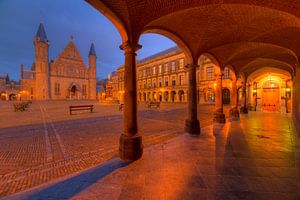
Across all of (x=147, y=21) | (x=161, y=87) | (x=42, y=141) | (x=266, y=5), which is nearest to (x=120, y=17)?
(x=147, y=21)

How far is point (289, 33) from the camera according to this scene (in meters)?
5.54

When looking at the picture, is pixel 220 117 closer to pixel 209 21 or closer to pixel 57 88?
pixel 209 21

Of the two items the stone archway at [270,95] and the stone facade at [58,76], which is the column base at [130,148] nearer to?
the stone archway at [270,95]

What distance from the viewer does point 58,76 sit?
41031 millimetres

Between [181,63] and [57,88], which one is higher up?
[181,63]

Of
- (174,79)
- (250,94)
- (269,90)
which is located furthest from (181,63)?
(269,90)

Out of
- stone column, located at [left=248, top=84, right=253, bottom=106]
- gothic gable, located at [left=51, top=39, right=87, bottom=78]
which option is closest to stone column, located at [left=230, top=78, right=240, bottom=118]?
stone column, located at [left=248, top=84, right=253, bottom=106]

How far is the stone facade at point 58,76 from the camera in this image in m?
38.2

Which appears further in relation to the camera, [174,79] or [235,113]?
[174,79]

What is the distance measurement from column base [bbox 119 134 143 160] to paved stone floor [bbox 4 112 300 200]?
176mm

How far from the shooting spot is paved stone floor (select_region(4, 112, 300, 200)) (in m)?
2.39

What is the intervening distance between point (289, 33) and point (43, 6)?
18871 centimetres

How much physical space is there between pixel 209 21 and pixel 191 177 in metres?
4.90

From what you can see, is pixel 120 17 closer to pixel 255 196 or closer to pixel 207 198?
pixel 207 198
